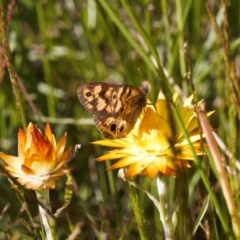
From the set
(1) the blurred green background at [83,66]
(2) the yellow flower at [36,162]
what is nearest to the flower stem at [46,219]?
(2) the yellow flower at [36,162]

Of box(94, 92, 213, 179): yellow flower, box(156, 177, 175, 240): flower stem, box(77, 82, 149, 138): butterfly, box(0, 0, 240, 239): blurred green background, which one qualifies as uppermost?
box(0, 0, 240, 239): blurred green background

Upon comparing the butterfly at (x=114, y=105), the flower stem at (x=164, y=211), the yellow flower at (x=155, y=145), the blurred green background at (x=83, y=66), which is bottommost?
the flower stem at (x=164, y=211)

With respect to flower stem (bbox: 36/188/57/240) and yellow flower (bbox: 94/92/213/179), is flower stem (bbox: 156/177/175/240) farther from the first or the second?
flower stem (bbox: 36/188/57/240)

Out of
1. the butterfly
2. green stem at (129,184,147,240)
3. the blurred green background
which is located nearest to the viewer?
green stem at (129,184,147,240)

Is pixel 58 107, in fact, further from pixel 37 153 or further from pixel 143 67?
pixel 37 153

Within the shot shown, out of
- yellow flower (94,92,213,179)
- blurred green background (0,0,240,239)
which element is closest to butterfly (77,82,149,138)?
yellow flower (94,92,213,179)

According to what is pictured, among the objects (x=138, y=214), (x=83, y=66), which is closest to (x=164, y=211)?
(x=138, y=214)

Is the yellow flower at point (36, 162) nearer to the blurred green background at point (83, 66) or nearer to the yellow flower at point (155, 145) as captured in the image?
the yellow flower at point (155, 145)

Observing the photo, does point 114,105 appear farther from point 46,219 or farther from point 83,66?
point 83,66
